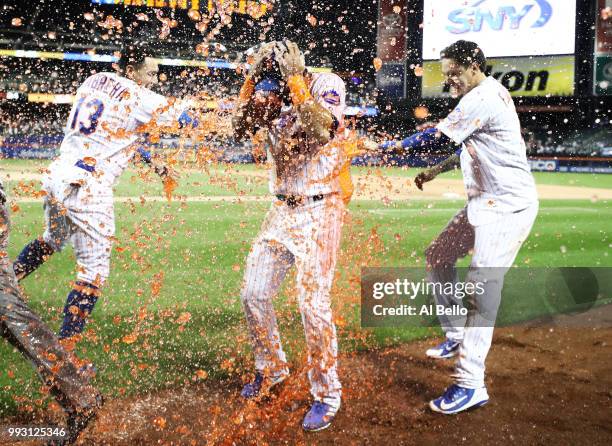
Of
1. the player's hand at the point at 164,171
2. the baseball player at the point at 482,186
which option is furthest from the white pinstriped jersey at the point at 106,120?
the baseball player at the point at 482,186

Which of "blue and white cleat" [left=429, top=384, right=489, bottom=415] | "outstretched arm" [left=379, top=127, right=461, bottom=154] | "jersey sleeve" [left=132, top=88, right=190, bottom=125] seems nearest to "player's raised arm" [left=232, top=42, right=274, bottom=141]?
"outstretched arm" [left=379, top=127, right=461, bottom=154]

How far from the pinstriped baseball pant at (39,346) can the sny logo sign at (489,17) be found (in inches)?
323

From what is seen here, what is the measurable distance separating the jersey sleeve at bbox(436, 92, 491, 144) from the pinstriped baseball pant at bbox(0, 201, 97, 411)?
79.0 inches

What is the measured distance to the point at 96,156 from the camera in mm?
3598

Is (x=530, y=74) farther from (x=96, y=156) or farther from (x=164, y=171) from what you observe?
(x=96, y=156)

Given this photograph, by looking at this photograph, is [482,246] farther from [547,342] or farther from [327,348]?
[547,342]

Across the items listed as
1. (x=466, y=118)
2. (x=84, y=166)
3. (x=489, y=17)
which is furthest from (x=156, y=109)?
(x=489, y=17)

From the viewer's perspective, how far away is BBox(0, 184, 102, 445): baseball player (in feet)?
7.93

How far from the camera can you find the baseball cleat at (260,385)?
120 inches

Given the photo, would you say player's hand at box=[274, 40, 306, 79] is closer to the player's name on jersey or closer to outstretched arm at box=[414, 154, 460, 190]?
outstretched arm at box=[414, 154, 460, 190]

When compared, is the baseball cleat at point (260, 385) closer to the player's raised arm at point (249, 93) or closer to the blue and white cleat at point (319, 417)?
the blue and white cleat at point (319, 417)

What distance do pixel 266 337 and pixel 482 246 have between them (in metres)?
1.19

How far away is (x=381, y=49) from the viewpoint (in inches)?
912

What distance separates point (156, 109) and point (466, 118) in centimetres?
178
